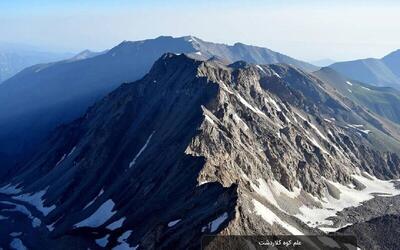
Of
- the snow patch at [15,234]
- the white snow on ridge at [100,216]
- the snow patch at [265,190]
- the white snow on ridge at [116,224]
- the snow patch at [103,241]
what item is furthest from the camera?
the snow patch at [15,234]

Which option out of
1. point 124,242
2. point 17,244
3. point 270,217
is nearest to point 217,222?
point 270,217

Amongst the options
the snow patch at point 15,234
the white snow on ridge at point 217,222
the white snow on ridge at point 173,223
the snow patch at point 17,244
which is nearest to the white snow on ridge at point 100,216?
the snow patch at point 17,244

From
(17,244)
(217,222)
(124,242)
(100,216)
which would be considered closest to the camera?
(217,222)

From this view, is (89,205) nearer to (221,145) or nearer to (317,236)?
(221,145)

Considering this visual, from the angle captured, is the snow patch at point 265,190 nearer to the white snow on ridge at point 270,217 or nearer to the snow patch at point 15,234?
the white snow on ridge at point 270,217

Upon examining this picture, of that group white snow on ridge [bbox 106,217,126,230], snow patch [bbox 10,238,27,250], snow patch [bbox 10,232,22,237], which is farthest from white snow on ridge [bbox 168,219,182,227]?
snow patch [bbox 10,232,22,237]

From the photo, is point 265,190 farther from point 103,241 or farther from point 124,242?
point 103,241
